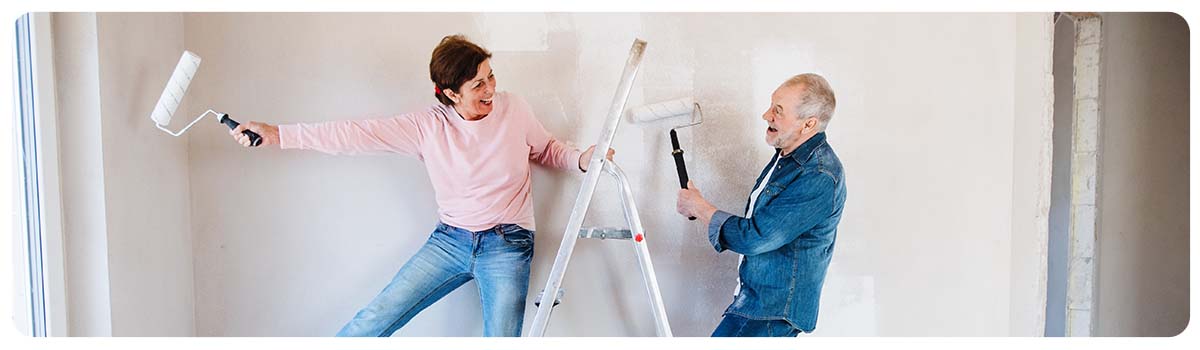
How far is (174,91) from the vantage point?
1528 millimetres

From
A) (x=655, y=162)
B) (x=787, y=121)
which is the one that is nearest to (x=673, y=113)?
(x=655, y=162)

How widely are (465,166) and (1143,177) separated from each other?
153 cm

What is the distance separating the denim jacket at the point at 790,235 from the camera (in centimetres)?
155

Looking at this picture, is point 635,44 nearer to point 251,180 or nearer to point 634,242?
point 634,242

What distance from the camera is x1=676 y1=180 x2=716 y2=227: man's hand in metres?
1.61

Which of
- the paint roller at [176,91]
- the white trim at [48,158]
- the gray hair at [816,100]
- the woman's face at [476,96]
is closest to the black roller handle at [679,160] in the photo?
the gray hair at [816,100]

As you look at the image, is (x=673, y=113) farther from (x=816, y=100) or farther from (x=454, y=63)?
(x=454, y=63)

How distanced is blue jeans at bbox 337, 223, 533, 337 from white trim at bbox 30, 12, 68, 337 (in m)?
0.57

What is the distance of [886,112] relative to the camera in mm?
1682

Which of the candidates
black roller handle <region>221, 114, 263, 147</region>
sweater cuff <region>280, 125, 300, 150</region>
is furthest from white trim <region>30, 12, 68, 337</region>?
sweater cuff <region>280, 125, 300, 150</region>

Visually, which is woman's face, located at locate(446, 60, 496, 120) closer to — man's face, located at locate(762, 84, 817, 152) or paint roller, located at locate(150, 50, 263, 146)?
paint roller, located at locate(150, 50, 263, 146)

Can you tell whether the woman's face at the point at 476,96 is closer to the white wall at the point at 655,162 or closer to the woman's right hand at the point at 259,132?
the white wall at the point at 655,162

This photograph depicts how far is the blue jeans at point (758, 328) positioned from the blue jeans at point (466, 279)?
447 mm
